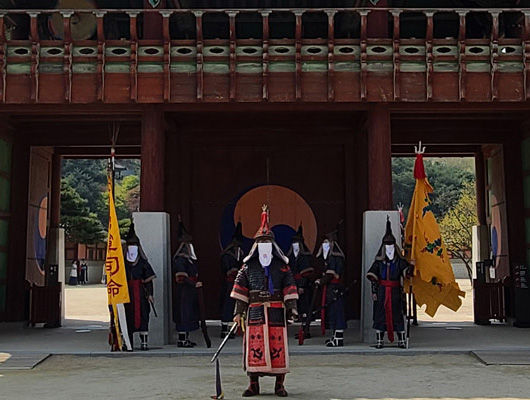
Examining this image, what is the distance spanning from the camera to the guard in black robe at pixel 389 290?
35.1 feet

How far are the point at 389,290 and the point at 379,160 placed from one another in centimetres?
225

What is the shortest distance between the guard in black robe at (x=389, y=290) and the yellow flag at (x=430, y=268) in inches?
15.9

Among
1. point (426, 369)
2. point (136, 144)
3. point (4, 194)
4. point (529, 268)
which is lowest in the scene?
point (426, 369)

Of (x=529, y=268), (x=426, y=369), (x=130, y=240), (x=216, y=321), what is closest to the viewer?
(x=426, y=369)

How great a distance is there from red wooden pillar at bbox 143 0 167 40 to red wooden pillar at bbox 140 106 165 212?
126cm

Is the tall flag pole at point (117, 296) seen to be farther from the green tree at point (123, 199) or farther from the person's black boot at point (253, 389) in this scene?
the green tree at point (123, 199)

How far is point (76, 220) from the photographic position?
40125 mm

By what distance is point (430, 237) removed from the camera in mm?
11352

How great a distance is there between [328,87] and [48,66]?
4.68 metres

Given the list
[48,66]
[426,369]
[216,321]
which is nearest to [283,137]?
[216,321]

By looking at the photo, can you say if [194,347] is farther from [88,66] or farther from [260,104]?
[88,66]

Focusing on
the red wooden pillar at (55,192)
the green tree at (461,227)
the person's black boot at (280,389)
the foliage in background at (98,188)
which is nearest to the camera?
the person's black boot at (280,389)

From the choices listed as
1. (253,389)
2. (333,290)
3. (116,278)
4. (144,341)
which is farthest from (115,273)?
(253,389)

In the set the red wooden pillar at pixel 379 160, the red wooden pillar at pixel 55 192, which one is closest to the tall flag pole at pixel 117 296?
the red wooden pillar at pixel 379 160
